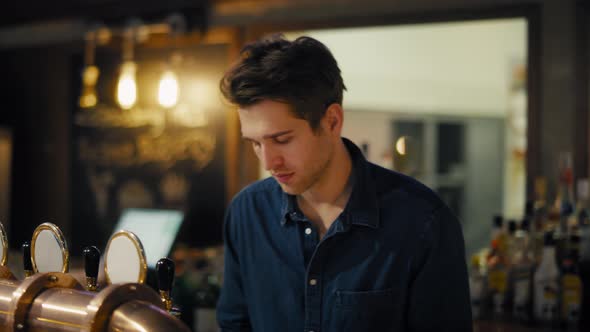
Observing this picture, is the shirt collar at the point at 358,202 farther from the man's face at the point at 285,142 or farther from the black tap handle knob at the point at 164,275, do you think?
the black tap handle knob at the point at 164,275

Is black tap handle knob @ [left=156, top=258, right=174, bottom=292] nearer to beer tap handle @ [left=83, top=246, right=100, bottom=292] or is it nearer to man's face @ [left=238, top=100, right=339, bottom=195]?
beer tap handle @ [left=83, top=246, right=100, bottom=292]

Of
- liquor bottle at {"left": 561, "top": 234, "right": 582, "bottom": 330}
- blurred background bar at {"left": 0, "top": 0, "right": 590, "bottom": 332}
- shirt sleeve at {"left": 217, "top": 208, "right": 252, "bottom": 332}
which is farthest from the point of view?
blurred background bar at {"left": 0, "top": 0, "right": 590, "bottom": 332}

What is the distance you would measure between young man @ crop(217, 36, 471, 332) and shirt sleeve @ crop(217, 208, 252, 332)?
Answer: 5cm

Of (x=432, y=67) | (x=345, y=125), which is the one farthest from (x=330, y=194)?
(x=432, y=67)

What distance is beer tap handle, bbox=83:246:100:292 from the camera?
772 millimetres

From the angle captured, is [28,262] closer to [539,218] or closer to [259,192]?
[259,192]

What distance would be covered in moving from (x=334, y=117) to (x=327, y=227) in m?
0.25

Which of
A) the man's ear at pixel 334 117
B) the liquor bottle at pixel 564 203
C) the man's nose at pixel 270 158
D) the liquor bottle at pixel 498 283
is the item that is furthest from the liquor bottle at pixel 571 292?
the man's nose at pixel 270 158

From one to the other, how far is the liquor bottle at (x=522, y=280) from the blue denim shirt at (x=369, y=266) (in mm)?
1116

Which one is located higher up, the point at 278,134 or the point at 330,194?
the point at 278,134

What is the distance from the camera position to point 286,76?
1.25 m

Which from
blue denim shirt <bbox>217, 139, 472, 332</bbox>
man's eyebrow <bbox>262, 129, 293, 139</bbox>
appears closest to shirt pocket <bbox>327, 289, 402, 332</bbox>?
blue denim shirt <bbox>217, 139, 472, 332</bbox>

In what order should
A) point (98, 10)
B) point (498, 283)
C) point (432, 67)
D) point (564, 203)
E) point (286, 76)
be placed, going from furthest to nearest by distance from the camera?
point (432, 67) → point (98, 10) → point (564, 203) → point (498, 283) → point (286, 76)

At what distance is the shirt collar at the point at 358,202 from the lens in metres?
1.36
